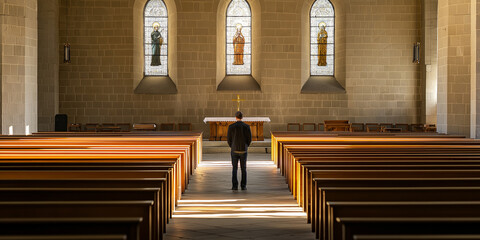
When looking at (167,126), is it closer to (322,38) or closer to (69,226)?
(322,38)

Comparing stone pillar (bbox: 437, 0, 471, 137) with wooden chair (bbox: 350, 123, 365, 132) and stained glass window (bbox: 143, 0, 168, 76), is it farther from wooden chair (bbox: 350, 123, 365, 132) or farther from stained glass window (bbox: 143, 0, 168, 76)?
stained glass window (bbox: 143, 0, 168, 76)

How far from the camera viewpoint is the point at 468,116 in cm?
1308

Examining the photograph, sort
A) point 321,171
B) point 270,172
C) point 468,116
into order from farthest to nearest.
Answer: point 468,116 → point 270,172 → point 321,171

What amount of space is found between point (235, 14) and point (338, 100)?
15.2 ft

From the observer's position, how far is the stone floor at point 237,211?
18.2ft

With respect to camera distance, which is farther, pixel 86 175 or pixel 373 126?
pixel 373 126

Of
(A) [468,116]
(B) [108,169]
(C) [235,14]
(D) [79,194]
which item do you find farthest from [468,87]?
(D) [79,194]

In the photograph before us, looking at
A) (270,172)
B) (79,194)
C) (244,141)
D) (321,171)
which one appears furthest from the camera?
(270,172)

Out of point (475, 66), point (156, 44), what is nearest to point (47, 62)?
point (156, 44)

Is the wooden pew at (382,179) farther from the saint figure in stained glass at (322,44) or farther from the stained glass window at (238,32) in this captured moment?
the saint figure in stained glass at (322,44)

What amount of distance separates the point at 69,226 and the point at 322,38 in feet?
57.2

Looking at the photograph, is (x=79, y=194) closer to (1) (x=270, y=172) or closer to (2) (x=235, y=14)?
(1) (x=270, y=172)

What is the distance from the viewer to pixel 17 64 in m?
13.3

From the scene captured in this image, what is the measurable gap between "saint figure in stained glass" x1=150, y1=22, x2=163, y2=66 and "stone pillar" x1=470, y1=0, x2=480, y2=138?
1064 centimetres
